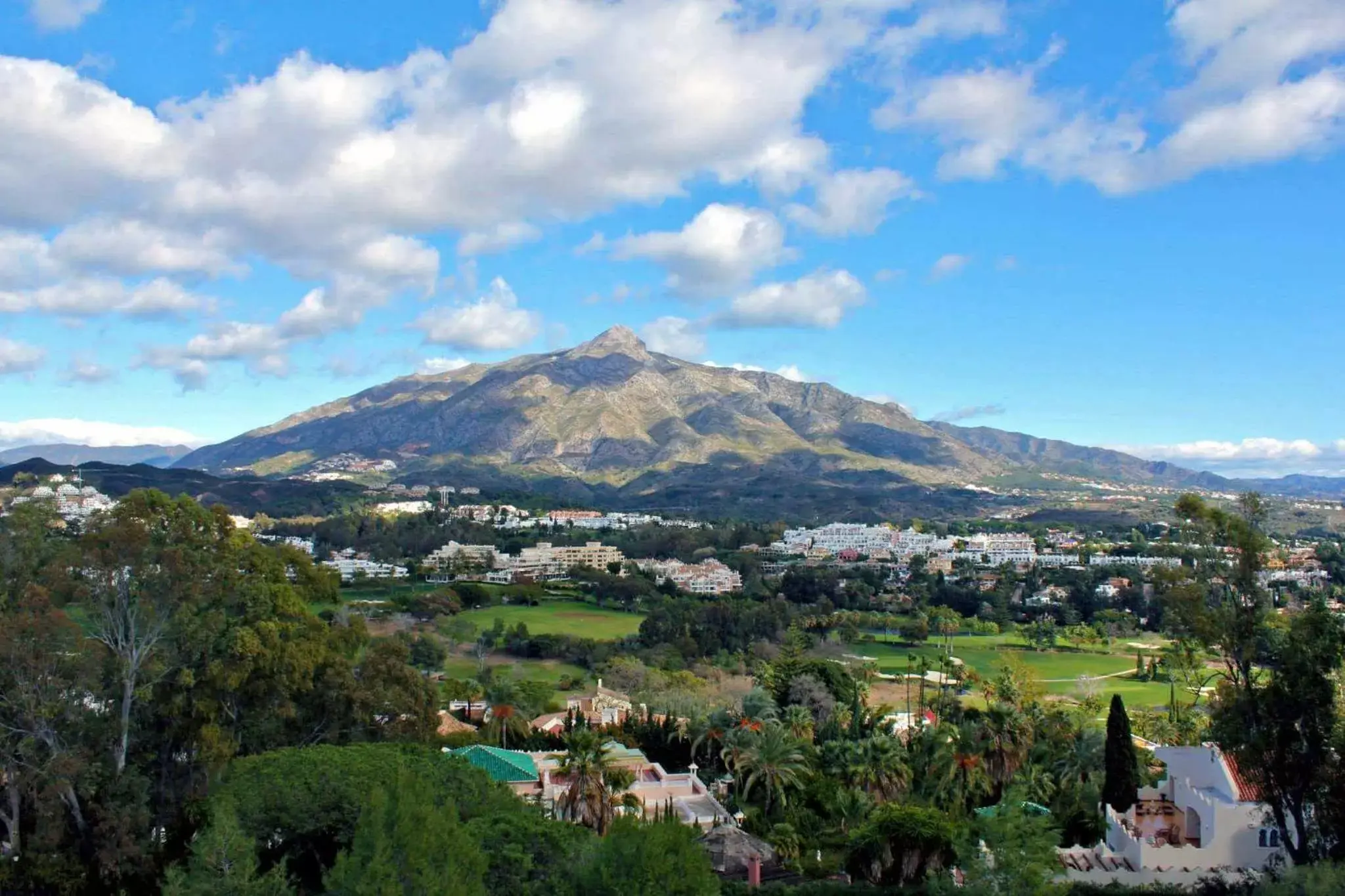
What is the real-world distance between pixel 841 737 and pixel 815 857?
5.47m

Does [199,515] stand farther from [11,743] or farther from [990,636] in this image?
[990,636]

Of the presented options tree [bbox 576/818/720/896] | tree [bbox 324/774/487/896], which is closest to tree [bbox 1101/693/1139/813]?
tree [bbox 576/818/720/896]

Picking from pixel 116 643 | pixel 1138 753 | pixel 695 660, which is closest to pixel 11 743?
pixel 116 643

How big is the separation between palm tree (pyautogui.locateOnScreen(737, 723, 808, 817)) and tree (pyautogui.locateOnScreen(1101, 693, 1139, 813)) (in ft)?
21.6

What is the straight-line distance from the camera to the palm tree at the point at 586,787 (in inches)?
750

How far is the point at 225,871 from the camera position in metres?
12.1

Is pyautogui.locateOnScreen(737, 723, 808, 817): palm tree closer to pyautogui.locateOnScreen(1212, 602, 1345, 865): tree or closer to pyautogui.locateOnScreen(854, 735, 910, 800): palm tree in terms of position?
pyautogui.locateOnScreen(854, 735, 910, 800): palm tree

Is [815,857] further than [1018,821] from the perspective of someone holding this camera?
Yes

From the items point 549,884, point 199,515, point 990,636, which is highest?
point 199,515

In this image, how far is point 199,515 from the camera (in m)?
19.2

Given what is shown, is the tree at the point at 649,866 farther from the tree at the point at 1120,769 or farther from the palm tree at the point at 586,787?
the tree at the point at 1120,769

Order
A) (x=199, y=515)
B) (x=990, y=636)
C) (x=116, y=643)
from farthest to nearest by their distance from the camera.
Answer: (x=990, y=636)
(x=199, y=515)
(x=116, y=643)

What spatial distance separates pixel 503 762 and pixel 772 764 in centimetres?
619

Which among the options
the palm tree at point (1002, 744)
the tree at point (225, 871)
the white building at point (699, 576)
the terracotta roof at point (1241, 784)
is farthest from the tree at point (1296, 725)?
the white building at point (699, 576)
